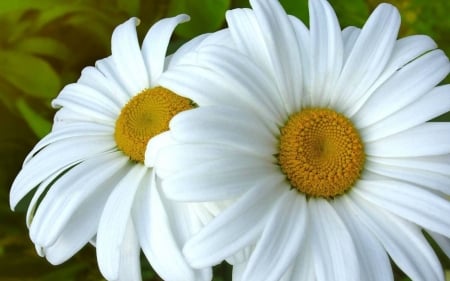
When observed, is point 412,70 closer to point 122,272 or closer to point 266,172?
point 266,172

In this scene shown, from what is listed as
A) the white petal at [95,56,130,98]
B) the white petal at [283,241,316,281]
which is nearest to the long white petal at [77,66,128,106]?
the white petal at [95,56,130,98]

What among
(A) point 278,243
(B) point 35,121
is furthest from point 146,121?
(B) point 35,121

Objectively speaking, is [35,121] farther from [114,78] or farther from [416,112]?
[416,112]

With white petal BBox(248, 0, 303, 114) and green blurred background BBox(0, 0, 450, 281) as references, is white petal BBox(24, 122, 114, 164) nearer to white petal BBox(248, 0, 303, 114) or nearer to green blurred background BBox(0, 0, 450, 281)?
white petal BBox(248, 0, 303, 114)

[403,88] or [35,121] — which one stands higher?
[403,88]

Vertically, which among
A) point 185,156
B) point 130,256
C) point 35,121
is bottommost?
point 35,121

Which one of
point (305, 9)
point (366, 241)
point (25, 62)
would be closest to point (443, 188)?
point (366, 241)

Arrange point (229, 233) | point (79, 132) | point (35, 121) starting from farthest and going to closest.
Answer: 1. point (35, 121)
2. point (79, 132)
3. point (229, 233)
